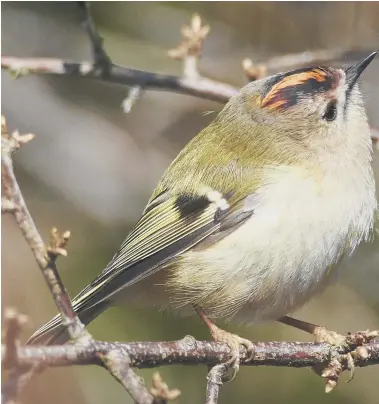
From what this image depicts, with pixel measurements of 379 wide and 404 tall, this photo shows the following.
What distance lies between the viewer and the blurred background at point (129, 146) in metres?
2.34

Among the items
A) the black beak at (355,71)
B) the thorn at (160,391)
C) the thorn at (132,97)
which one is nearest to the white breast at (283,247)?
the black beak at (355,71)

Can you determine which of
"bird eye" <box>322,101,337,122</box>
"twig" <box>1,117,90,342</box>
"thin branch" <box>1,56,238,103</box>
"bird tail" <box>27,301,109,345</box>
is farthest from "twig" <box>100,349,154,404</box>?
"thin branch" <box>1,56,238,103</box>

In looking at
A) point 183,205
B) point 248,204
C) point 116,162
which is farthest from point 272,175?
point 116,162

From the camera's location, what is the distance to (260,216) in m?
1.65

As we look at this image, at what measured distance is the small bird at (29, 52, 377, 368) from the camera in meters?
1.62

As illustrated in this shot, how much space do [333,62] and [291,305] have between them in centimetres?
104

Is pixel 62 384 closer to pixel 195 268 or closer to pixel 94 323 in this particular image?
pixel 94 323

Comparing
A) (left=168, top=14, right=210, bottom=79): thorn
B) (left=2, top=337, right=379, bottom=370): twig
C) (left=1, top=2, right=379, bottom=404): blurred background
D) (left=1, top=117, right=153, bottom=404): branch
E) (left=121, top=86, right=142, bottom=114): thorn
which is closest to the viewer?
(left=1, top=117, right=153, bottom=404): branch

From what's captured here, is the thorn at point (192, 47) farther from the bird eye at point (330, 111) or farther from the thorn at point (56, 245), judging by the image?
the thorn at point (56, 245)

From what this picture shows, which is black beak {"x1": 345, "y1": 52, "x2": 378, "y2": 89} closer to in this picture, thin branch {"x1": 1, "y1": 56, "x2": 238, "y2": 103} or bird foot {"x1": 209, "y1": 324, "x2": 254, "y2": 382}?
thin branch {"x1": 1, "y1": 56, "x2": 238, "y2": 103}

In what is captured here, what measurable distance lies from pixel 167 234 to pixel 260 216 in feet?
0.73

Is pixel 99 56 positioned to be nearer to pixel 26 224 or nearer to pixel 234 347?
pixel 234 347

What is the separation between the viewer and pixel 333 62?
8.29 ft

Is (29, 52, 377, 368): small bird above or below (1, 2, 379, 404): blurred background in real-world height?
below
